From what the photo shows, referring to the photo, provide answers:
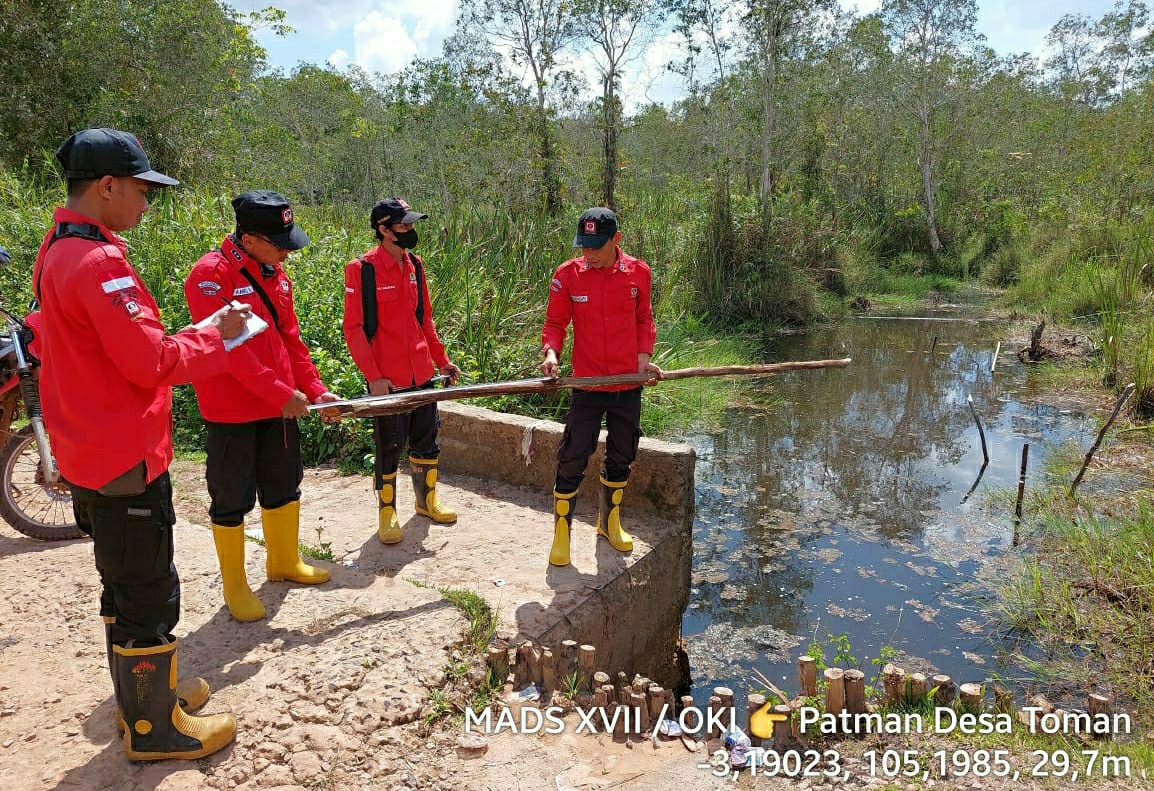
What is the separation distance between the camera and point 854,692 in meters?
2.87

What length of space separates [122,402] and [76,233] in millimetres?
512

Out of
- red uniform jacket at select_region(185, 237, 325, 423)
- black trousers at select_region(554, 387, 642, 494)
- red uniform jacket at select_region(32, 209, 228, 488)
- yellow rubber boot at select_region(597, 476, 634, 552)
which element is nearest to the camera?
red uniform jacket at select_region(32, 209, 228, 488)

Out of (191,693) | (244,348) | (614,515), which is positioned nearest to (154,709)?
(191,693)

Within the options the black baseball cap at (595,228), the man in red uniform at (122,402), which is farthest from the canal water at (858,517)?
the man in red uniform at (122,402)

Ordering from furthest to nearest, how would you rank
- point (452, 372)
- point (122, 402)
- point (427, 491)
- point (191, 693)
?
point (427, 491), point (452, 372), point (191, 693), point (122, 402)

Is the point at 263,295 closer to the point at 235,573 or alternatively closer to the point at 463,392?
the point at 463,392

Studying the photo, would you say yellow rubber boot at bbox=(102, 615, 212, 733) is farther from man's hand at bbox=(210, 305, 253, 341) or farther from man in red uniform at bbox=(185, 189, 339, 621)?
man's hand at bbox=(210, 305, 253, 341)

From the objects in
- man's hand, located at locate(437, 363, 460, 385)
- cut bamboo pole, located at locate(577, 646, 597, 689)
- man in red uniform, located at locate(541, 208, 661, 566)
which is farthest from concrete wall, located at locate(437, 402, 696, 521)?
cut bamboo pole, located at locate(577, 646, 597, 689)

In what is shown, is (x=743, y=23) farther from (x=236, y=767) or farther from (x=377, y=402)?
(x=236, y=767)

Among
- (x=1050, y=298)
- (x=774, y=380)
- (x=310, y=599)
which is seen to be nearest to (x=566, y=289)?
(x=310, y=599)

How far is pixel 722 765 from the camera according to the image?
8.79ft

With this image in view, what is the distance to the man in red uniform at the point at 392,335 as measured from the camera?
3.91 metres

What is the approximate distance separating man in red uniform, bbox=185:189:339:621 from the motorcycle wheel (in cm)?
141

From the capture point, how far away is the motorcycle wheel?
416cm
